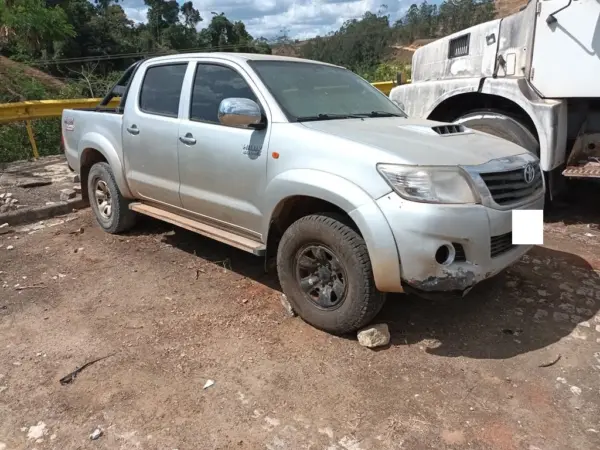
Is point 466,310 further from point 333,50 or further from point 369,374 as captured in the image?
point 333,50

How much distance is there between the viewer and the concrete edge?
5891 millimetres

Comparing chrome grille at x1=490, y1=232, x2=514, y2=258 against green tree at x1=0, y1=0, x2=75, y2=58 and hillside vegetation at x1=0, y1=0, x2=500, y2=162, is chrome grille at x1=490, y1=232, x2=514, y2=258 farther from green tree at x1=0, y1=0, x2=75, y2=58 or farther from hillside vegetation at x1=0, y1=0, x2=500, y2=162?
green tree at x1=0, y1=0, x2=75, y2=58

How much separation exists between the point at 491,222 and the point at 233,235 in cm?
191

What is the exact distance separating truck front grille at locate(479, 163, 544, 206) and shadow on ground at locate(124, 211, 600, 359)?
2.96 ft

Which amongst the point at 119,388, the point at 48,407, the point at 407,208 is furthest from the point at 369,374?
the point at 48,407

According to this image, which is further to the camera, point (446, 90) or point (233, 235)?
point (446, 90)

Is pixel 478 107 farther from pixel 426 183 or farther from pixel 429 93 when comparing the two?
A: pixel 426 183

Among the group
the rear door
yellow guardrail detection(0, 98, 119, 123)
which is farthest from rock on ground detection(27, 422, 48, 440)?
yellow guardrail detection(0, 98, 119, 123)

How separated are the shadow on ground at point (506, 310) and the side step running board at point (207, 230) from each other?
520 millimetres

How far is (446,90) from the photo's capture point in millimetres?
5824

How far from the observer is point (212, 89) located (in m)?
4.18

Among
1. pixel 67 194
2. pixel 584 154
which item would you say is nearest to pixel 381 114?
pixel 584 154

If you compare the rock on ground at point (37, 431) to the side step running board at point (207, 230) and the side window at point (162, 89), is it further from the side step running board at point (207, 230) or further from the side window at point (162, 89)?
the side window at point (162, 89)

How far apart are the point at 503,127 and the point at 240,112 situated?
3.03 meters
